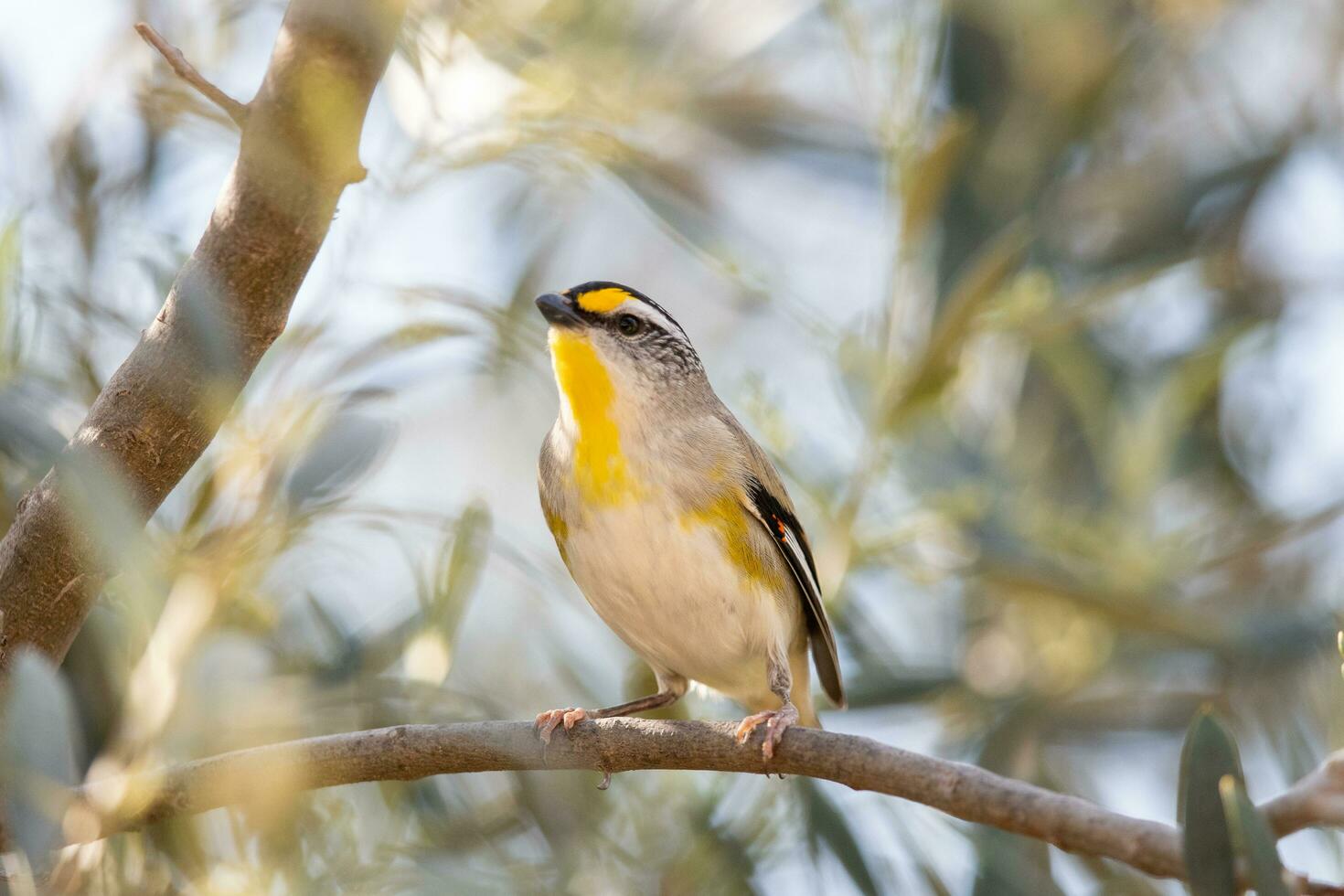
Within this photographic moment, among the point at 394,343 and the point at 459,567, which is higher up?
the point at 394,343

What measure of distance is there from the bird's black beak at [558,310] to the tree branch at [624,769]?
1096 millimetres

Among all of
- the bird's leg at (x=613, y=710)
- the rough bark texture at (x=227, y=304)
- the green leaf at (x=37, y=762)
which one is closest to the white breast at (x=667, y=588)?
the bird's leg at (x=613, y=710)

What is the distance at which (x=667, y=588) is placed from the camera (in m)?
2.85

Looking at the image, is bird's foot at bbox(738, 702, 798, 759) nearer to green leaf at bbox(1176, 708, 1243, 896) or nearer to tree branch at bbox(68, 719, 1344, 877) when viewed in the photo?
tree branch at bbox(68, 719, 1344, 877)

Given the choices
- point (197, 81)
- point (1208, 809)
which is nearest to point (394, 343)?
point (197, 81)

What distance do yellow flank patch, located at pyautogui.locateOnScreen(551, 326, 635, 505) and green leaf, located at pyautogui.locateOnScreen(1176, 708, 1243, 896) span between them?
1.77 meters

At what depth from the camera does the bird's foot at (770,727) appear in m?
1.90

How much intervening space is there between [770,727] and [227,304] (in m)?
1.01

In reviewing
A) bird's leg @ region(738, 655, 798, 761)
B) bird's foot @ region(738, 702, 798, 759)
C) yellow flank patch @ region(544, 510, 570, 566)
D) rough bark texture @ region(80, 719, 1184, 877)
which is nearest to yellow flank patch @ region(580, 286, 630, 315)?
yellow flank patch @ region(544, 510, 570, 566)

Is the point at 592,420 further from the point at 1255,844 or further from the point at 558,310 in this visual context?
the point at 1255,844

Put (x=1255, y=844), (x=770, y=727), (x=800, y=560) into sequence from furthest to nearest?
1. (x=800, y=560)
2. (x=770, y=727)
3. (x=1255, y=844)

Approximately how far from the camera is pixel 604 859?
242cm

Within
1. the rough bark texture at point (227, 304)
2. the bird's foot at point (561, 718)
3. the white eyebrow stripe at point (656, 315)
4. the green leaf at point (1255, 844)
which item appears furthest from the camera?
the white eyebrow stripe at point (656, 315)

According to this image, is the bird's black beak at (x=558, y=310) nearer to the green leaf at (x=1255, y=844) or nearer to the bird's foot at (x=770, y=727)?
the bird's foot at (x=770, y=727)
